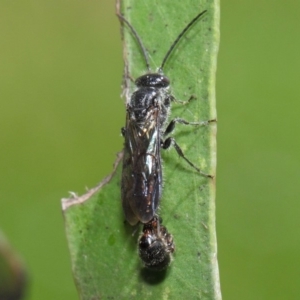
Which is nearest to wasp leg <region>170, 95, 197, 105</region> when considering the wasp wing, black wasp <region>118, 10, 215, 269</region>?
black wasp <region>118, 10, 215, 269</region>

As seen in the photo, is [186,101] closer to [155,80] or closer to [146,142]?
[155,80]

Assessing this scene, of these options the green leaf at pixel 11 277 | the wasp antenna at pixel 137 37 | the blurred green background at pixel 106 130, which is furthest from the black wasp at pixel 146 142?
the blurred green background at pixel 106 130

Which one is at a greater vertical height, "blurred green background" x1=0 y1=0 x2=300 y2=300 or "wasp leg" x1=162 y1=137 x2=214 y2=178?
"blurred green background" x1=0 y1=0 x2=300 y2=300

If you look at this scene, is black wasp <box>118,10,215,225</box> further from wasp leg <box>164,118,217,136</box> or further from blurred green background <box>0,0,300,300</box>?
blurred green background <box>0,0,300,300</box>

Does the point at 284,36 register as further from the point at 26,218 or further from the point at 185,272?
the point at 185,272

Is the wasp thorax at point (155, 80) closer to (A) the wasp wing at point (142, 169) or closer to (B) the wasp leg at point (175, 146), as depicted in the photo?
(A) the wasp wing at point (142, 169)

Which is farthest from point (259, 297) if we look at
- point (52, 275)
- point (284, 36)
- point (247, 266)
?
point (284, 36)

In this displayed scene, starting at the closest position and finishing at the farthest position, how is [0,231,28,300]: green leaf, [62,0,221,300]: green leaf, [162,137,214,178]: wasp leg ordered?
[0,231,28,300]: green leaf
[62,0,221,300]: green leaf
[162,137,214,178]: wasp leg
